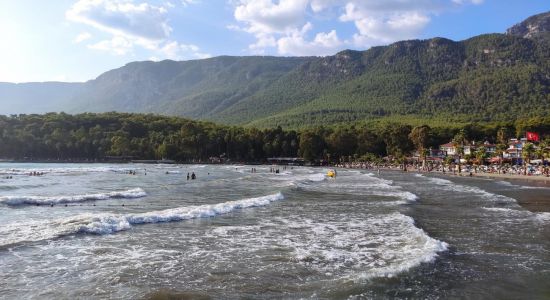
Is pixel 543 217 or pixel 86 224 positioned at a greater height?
pixel 86 224

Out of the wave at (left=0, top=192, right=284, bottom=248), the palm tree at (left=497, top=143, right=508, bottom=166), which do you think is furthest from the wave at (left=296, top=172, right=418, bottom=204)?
the palm tree at (left=497, top=143, right=508, bottom=166)

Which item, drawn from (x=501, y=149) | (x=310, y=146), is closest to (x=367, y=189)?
(x=501, y=149)

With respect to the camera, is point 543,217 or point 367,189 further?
point 367,189

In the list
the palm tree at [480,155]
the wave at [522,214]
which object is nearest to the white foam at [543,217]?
the wave at [522,214]

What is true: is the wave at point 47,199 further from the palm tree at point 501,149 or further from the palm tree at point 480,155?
the palm tree at point 501,149

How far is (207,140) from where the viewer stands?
153375 millimetres

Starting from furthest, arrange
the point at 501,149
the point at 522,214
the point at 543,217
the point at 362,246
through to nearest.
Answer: the point at 501,149
the point at 522,214
the point at 543,217
the point at 362,246

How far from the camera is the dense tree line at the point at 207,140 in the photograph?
135 metres

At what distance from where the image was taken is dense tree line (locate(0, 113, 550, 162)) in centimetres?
13525

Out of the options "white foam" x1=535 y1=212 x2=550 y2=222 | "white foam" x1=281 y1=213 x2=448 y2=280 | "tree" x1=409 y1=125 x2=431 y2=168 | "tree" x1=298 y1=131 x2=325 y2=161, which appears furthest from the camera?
"tree" x1=298 y1=131 x2=325 y2=161

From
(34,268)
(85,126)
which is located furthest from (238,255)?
(85,126)

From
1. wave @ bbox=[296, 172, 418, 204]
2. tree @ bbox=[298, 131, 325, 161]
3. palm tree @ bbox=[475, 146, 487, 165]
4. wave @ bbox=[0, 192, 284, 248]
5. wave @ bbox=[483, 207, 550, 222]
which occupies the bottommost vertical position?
wave @ bbox=[483, 207, 550, 222]

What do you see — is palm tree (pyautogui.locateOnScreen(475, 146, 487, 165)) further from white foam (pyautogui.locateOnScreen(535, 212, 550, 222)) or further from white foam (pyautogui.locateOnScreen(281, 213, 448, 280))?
white foam (pyautogui.locateOnScreen(281, 213, 448, 280))

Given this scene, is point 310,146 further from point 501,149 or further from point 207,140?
point 501,149
